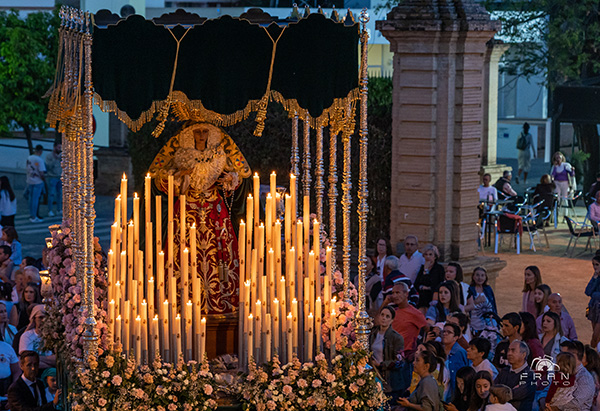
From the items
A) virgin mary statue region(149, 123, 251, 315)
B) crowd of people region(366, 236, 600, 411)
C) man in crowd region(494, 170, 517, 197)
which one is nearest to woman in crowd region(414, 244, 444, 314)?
crowd of people region(366, 236, 600, 411)

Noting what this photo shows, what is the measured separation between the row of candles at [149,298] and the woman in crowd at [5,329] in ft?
8.41

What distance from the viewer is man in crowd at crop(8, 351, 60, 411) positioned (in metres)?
9.35

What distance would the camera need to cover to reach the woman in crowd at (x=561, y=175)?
21.9m

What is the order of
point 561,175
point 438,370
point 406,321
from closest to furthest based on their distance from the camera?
point 438,370 < point 406,321 < point 561,175

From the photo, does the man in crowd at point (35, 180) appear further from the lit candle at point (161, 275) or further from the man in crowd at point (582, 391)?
the man in crowd at point (582, 391)

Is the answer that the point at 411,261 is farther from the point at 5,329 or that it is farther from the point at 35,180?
the point at 35,180

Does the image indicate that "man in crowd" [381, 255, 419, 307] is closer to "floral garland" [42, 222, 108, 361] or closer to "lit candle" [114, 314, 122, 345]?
"floral garland" [42, 222, 108, 361]

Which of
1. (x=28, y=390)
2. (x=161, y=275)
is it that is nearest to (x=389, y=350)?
(x=161, y=275)

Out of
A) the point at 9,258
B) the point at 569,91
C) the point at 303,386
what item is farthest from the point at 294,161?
the point at 569,91

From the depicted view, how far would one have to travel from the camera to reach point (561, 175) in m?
22.0

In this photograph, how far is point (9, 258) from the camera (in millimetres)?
13195

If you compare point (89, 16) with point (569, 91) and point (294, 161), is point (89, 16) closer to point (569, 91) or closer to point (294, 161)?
point (294, 161)

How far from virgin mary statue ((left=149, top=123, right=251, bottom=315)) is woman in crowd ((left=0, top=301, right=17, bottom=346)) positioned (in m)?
2.34

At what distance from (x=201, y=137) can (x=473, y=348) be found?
2.82m
